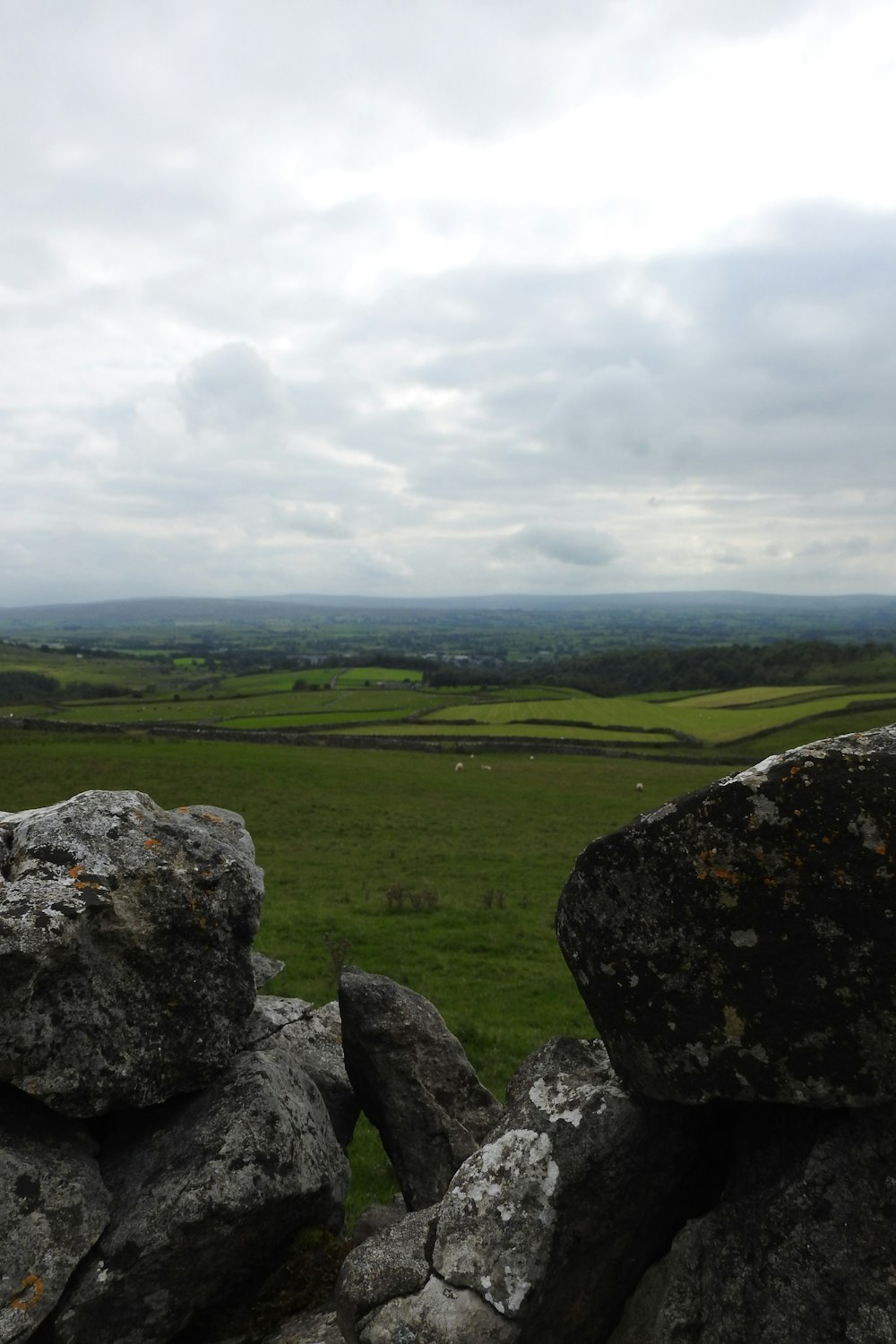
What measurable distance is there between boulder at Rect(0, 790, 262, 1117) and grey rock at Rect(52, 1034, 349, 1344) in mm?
434

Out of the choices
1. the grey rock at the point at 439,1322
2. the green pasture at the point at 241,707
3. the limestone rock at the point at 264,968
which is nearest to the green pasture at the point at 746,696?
the green pasture at the point at 241,707

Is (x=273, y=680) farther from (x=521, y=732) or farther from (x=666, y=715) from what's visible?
(x=521, y=732)

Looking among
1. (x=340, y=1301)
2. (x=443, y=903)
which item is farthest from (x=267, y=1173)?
(x=443, y=903)

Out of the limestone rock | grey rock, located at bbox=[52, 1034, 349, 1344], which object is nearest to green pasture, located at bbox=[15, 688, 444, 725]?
the limestone rock

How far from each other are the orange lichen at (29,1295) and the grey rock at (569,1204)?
9.93 feet

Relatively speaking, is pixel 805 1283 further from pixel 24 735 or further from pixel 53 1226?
pixel 24 735

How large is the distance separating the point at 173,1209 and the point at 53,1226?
2.92 feet

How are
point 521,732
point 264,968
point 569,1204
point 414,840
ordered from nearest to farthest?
point 569,1204 → point 264,968 → point 414,840 → point 521,732

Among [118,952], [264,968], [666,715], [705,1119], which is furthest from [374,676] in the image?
[705,1119]

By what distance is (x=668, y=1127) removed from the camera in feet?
21.0

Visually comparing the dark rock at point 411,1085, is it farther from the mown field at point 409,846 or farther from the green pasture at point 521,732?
the green pasture at point 521,732

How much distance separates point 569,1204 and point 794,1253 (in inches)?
60.6

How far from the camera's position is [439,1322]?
5.42 meters

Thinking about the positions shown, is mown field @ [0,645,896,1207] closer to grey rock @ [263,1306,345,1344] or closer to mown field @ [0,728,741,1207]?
mown field @ [0,728,741,1207]
